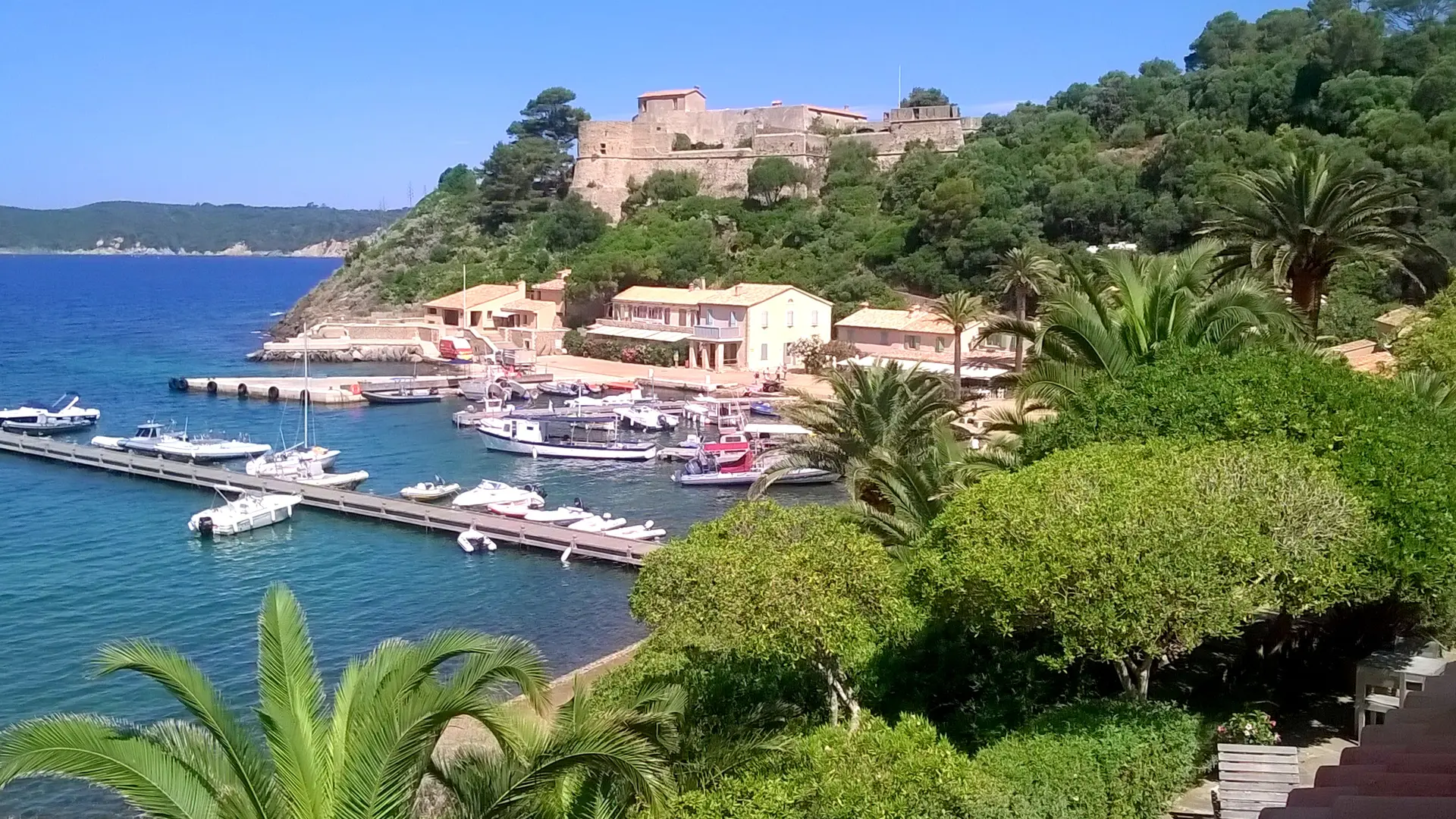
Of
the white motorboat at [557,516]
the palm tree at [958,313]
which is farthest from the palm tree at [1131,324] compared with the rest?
the palm tree at [958,313]

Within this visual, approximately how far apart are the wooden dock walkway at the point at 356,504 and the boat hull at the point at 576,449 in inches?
292

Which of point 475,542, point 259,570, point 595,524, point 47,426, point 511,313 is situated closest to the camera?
point 259,570

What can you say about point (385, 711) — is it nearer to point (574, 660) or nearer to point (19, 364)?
point (574, 660)

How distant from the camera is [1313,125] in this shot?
53250 millimetres

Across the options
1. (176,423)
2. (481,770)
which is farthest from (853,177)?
(481,770)

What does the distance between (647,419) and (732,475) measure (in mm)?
8730

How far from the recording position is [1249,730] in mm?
9148

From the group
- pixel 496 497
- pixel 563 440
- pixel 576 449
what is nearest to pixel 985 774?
pixel 496 497

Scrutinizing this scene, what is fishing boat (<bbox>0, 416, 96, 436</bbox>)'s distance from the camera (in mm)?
45938

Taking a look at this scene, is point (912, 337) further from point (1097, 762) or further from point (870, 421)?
point (1097, 762)

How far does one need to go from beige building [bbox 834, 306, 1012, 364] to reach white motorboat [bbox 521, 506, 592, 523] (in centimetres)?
2013

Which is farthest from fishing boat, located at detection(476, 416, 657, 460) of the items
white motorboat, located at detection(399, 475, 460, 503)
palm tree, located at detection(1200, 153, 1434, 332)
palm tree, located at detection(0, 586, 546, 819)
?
palm tree, located at detection(0, 586, 546, 819)

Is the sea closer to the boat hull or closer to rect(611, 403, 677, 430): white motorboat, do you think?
the boat hull

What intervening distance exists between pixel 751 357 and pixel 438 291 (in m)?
26.8
